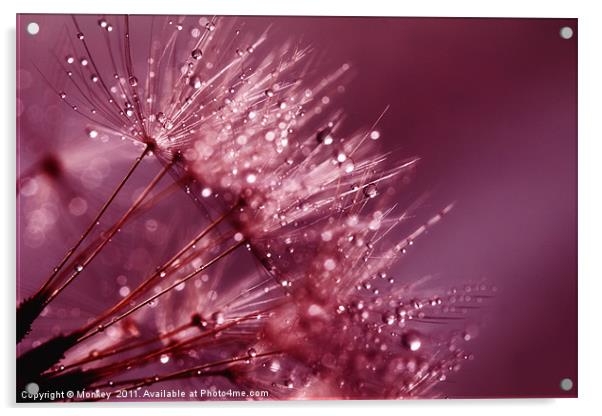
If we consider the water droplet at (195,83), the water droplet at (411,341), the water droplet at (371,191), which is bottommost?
the water droplet at (411,341)

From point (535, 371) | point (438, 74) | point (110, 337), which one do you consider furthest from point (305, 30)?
point (535, 371)

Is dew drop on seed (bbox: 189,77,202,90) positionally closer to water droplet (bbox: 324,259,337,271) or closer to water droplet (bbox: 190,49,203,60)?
water droplet (bbox: 190,49,203,60)

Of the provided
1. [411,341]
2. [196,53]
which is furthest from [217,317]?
[196,53]

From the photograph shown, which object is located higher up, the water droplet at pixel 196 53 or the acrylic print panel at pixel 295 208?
the water droplet at pixel 196 53

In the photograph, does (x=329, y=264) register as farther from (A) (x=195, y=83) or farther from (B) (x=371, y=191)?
(A) (x=195, y=83)

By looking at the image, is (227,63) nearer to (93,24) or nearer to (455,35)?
(93,24)

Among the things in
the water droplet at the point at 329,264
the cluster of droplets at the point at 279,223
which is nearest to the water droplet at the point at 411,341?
the cluster of droplets at the point at 279,223

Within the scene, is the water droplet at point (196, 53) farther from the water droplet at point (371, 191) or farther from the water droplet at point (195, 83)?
the water droplet at point (371, 191)

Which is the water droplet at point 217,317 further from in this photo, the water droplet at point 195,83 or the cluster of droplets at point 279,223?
the water droplet at point 195,83
